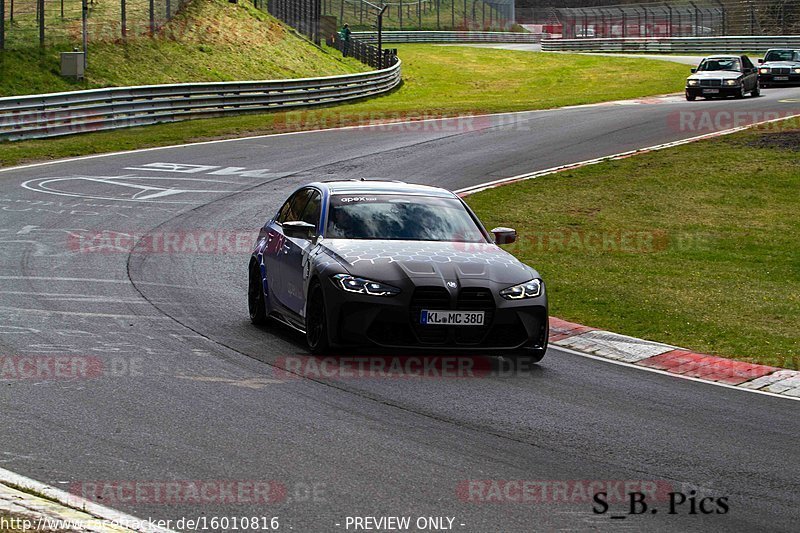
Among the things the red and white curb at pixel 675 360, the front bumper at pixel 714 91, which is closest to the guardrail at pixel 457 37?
the front bumper at pixel 714 91

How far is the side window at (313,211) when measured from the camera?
11664 mm

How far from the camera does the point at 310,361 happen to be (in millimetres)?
10250

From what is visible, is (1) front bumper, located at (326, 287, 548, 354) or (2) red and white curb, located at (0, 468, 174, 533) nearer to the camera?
(2) red and white curb, located at (0, 468, 174, 533)

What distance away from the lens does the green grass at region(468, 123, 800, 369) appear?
1270cm

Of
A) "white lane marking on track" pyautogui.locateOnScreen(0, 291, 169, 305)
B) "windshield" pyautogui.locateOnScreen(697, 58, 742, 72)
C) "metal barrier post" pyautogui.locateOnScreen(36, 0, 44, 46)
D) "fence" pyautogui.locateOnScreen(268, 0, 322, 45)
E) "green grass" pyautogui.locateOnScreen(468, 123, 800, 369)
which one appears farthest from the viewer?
"fence" pyautogui.locateOnScreen(268, 0, 322, 45)

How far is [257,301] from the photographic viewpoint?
12062 mm

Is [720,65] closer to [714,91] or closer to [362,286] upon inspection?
[714,91]

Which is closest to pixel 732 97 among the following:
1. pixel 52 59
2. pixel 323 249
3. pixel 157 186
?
pixel 52 59

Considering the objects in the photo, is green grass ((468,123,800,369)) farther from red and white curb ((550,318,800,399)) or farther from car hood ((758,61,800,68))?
car hood ((758,61,800,68))

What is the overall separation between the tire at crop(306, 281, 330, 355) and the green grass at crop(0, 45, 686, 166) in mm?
15989

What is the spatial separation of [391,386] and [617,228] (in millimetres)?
10431

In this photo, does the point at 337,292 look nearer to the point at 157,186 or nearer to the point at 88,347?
the point at 88,347

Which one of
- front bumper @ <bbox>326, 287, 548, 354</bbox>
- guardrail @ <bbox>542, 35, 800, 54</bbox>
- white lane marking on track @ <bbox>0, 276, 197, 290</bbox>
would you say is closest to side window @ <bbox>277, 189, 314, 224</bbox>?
white lane marking on track @ <bbox>0, 276, 197, 290</bbox>

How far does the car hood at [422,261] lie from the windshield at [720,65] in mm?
32422
